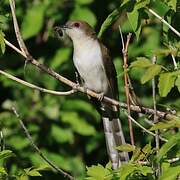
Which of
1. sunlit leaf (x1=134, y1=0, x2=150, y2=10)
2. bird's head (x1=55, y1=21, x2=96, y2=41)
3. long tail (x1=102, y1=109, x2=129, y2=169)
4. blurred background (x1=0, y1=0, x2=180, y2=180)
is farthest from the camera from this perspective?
blurred background (x1=0, y1=0, x2=180, y2=180)

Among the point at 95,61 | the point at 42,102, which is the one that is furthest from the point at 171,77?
the point at 42,102

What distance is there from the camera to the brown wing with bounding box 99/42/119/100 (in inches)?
239

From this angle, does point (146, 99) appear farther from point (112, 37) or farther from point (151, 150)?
point (151, 150)

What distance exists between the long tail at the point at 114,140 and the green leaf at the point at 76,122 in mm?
1968

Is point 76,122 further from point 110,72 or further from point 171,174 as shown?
point 171,174

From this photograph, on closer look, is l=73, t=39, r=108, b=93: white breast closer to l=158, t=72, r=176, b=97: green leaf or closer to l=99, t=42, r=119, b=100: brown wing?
l=99, t=42, r=119, b=100: brown wing

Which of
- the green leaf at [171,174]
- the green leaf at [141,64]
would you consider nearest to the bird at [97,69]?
the green leaf at [141,64]

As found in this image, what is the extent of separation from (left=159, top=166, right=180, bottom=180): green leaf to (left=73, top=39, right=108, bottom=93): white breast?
285 centimetres

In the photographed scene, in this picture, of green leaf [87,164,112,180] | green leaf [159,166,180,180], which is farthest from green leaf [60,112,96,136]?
green leaf [159,166,180,180]

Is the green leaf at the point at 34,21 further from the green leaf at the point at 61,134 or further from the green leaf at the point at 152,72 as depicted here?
the green leaf at the point at 152,72

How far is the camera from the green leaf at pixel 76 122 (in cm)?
802

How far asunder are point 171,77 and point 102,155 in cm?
546

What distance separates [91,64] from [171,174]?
289 centimetres

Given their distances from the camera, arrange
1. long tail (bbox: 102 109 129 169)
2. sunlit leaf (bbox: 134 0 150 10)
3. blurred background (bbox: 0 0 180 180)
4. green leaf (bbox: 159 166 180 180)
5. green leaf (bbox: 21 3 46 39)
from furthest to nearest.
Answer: green leaf (bbox: 21 3 46 39) < blurred background (bbox: 0 0 180 180) < long tail (bbox: 102 109 129 169) < sunlit leaf (bbox: 134 0 150 10) < green leaf (bbox: 159 166 180 180)
